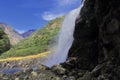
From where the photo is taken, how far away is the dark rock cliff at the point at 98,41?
1794 inches

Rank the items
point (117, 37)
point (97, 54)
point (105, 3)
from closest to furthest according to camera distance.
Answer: point (117, 37), point (105, 3), point (97, 54)

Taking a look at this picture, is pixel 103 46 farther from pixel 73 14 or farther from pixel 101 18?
pixel 73 14

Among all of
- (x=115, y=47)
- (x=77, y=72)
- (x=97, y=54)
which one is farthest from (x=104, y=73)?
(x=97, y=54)

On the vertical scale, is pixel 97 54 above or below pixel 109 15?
below

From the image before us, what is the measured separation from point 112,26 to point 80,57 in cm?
1082

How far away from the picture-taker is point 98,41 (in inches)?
2175

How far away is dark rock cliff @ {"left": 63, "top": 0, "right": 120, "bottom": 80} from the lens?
45.6 m

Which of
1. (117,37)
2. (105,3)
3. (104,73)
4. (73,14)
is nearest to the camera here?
(104,73)

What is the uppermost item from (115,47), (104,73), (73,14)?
(73,14)

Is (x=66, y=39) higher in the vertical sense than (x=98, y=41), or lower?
higher

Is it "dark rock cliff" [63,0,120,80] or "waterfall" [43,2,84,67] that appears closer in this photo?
"dark rock cliff" [63,0,120,80]

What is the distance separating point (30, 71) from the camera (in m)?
55.9

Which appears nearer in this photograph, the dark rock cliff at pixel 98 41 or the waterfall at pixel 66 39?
the dark rock cliff at pixel 98 41

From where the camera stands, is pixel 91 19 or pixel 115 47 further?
pixel 91 19
